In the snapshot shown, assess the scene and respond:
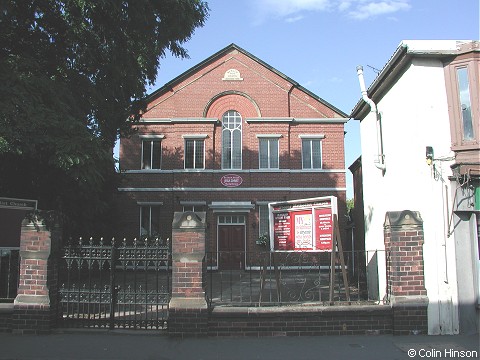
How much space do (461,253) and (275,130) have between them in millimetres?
15301

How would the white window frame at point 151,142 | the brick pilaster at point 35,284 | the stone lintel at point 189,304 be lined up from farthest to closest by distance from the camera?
the white window frame at point 151,142, the brick pilaster at point 35,284, the stone lintel at point 189,304

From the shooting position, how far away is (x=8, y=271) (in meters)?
8.30

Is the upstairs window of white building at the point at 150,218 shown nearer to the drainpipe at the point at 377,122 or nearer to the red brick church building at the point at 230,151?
the red brick church building at the point at 230,151

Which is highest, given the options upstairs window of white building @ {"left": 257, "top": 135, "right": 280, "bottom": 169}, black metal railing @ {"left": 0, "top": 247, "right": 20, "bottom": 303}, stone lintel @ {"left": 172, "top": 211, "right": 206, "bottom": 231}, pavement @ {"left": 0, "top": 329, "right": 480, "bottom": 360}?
upstairs window of white building @ {"left": 257, "top": 135, "right": 280, "bottom": 169}

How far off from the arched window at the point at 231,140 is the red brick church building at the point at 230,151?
0.05 m

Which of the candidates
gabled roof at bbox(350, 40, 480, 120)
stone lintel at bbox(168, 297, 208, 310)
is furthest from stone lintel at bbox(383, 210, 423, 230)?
stone lintel at bbox(168, 297, 208, 310)

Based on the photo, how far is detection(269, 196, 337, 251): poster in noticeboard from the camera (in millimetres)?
8477

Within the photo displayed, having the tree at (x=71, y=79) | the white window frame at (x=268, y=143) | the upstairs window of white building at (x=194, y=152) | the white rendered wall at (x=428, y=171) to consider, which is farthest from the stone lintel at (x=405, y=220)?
the upstairs window of white building at (x=194, y=152)

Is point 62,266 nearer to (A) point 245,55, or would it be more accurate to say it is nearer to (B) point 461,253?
(B) point 461,253

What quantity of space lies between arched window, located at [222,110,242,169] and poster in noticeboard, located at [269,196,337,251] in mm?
12957

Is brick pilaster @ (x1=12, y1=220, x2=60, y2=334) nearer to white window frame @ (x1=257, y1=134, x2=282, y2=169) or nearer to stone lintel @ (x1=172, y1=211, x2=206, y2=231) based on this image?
stone lintel @ (x1=172, y1=211, x2=206, y2=231)

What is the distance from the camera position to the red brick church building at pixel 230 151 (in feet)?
71.0

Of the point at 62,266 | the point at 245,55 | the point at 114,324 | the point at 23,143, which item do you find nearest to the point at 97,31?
the point at 23,143

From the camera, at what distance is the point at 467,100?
7.86m
